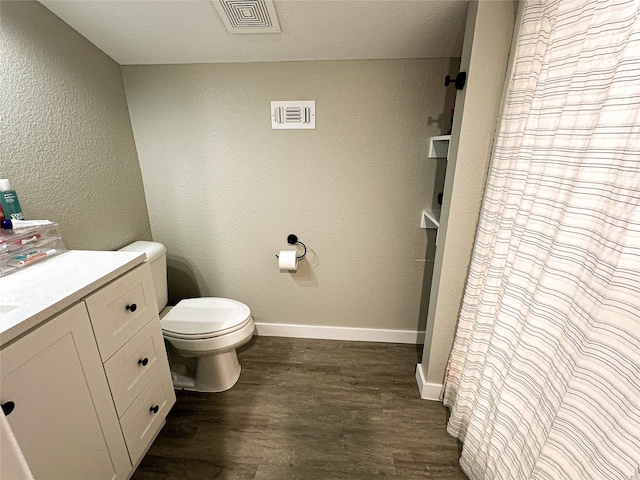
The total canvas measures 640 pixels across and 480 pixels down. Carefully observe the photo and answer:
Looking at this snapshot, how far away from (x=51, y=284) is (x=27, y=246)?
36 centimetres

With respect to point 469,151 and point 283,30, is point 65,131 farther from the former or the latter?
point 469,151

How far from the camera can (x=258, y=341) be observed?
2141 millimetres

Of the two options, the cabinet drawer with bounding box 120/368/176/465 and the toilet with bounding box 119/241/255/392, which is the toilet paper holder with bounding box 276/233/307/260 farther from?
the cabinet drawer with bounding box 120/368/176/465

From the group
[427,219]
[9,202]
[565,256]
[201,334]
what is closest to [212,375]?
[201,334]

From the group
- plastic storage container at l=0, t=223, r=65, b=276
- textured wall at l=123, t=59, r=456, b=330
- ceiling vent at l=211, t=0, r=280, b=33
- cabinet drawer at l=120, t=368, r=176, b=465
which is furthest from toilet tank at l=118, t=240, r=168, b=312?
ceiling vent at l=211, t=0, r=280, b=33

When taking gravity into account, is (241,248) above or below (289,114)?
below

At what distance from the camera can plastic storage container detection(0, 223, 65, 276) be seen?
1.05 m

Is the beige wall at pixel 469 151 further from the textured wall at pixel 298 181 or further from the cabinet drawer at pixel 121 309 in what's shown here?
the cabinet drawer at pixel 121 309

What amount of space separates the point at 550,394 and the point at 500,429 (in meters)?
0.32

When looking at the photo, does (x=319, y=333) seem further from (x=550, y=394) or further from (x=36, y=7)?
(x=36, y=7)

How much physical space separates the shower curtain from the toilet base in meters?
1.33

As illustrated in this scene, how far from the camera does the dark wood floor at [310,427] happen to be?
1.29 meters

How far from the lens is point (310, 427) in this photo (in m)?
1.48

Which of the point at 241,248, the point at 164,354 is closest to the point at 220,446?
the point at 164,354
